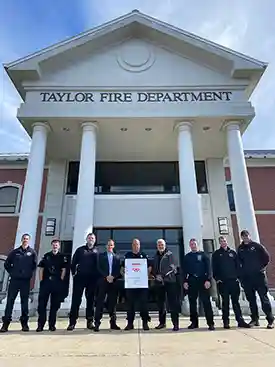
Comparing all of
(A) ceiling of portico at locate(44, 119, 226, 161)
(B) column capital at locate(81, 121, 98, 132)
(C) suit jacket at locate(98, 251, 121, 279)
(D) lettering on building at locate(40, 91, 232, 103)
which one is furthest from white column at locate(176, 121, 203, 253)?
(C) suit jacket at locate(98, 251, 121, 279)

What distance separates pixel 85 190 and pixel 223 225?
5.46 m

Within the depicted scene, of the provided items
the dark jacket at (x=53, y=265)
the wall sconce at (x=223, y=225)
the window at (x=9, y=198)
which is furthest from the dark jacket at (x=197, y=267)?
the window at (x=9, y=198)

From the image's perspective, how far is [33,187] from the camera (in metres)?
10.6

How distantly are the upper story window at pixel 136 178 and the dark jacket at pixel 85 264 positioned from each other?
6.57m

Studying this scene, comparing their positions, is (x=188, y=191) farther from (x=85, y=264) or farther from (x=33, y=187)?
(x=85, y=264)

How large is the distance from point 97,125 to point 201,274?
7.00 meters

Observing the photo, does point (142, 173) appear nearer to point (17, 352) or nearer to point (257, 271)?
point (257, 271)

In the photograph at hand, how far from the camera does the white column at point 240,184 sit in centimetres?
1023

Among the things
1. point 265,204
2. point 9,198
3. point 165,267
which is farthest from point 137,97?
point 265,204

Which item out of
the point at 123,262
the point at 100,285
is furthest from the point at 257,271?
the point at 100,285

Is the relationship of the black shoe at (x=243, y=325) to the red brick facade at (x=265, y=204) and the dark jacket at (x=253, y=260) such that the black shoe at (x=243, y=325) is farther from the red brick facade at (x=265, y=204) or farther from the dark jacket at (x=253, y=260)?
the red brick facade at (x=265, y=204)

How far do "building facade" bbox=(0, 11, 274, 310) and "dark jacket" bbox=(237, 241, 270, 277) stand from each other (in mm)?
→ 3848

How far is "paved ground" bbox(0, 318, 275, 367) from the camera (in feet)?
10.8

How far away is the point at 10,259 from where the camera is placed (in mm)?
6301
